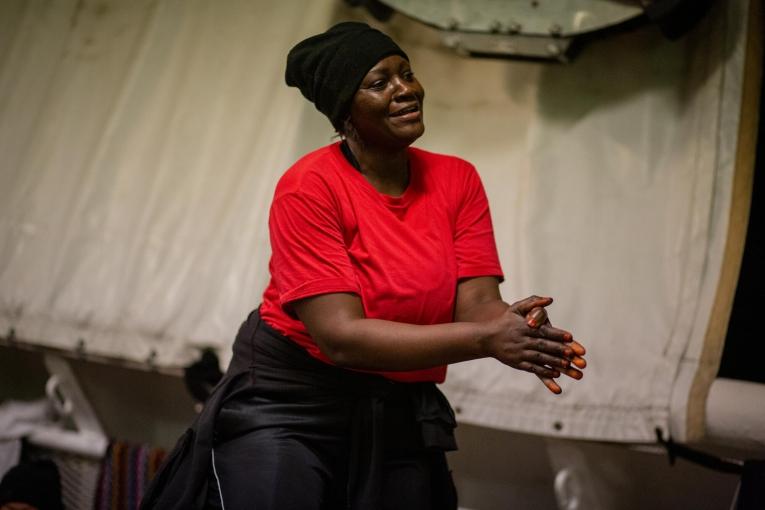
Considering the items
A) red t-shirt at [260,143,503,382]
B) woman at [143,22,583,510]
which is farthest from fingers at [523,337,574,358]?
red t-shirt at [260,143,503,382]

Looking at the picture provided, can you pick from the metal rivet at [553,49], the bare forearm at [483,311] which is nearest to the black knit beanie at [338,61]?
the bare forearm at [483,311]

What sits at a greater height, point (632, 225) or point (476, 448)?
point (632, 225)

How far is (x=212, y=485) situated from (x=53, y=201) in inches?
53.4

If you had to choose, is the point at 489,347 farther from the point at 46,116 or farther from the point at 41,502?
the point at 46,116

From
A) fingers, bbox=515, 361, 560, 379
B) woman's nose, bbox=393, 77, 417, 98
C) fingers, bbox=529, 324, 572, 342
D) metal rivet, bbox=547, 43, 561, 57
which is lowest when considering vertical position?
fingers, bbox=515, 361, 560, 379

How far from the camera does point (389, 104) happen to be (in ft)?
4.95

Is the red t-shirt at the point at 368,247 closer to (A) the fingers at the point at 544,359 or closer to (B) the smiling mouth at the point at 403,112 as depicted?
(B) the smiling mouth at the point at 403,112

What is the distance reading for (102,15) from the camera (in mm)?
2723

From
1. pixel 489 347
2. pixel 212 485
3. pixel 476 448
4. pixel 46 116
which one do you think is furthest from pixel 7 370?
pixel 489 347

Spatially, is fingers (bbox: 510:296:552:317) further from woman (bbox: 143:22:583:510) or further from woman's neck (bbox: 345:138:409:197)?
woman's neck (bbox: 345:138:409:197)

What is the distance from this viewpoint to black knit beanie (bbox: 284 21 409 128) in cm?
150

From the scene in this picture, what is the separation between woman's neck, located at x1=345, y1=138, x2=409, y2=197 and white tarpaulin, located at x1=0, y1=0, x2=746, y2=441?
714 mm

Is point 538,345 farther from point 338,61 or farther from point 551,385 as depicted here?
point 338,61

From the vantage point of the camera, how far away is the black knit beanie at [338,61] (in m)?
1.50
